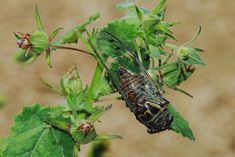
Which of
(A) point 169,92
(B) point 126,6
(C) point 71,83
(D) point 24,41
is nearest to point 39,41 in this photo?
(D) point 24,41

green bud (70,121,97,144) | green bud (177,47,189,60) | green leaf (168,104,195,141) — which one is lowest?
green leaf (168,104,195,141)

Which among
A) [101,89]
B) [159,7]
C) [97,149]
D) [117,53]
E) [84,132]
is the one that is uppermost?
[159,7]

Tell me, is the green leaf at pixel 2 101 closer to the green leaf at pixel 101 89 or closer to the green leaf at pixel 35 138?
the green leaf at pixel 35 138

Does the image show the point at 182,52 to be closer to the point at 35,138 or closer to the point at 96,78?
the point at 96,78

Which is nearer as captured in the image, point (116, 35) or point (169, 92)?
point (116, 35)

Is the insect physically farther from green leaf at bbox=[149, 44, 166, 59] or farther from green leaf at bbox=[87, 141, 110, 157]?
green leaf at bbox=[87, 141, 110, 157]

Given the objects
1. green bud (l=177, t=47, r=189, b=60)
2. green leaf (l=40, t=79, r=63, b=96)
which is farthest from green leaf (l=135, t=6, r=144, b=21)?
green leaf (l=40, t=79, r=63, b=96)

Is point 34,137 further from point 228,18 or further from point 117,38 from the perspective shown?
point 228,18
